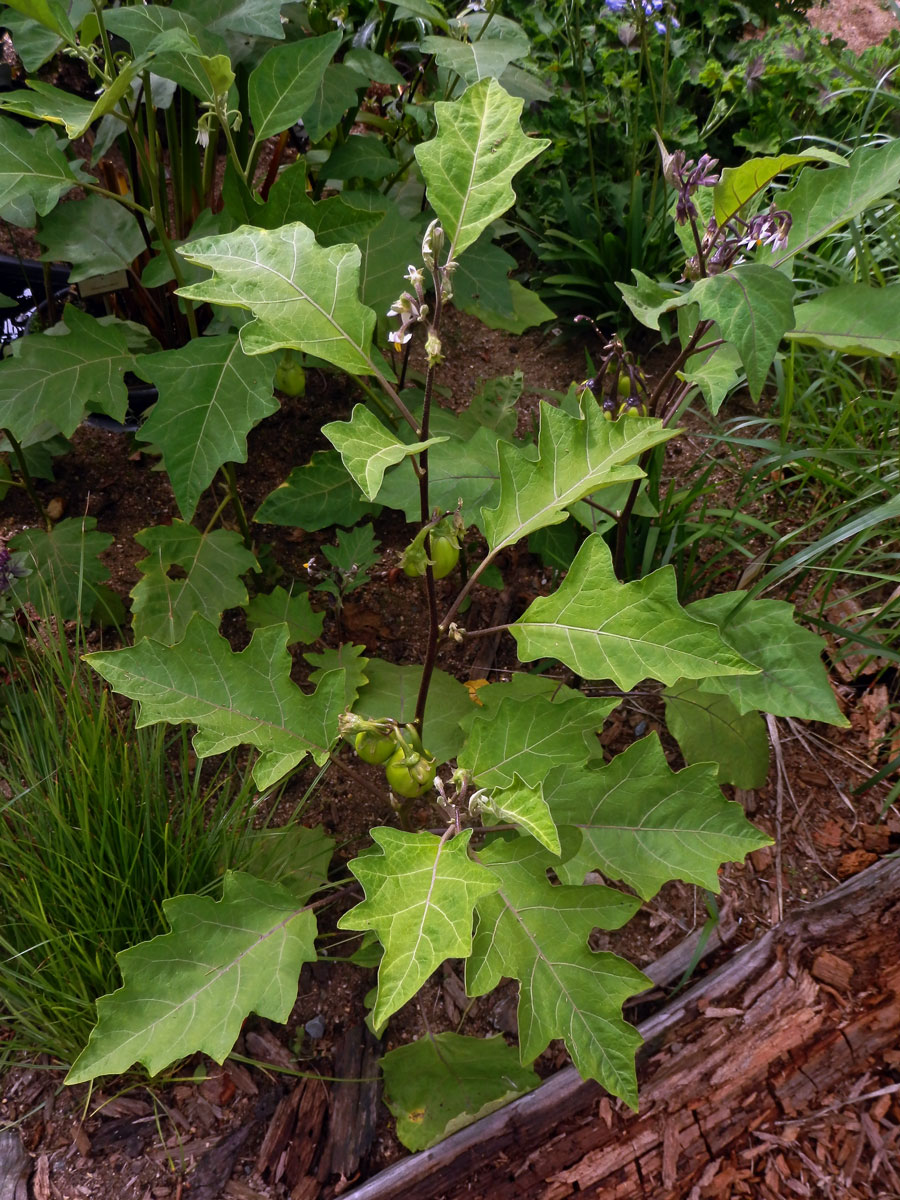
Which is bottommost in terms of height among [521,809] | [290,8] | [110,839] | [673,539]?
[110,839]

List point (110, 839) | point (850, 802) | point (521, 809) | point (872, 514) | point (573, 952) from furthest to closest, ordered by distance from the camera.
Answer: point (850, 802)
point (872, 514)
point (110, 839)
point (573, 952)
point (521, 809)

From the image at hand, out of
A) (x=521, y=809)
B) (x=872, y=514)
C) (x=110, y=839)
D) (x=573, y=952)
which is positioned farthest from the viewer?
(x=872, y=514)

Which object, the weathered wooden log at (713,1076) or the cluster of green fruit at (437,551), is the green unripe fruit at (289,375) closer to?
the cluster of green fruit at (437,551)

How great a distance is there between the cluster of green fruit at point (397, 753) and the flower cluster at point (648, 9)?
2066 millimetres

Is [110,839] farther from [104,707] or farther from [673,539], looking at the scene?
[673,539]

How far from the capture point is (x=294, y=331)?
3.86 feet

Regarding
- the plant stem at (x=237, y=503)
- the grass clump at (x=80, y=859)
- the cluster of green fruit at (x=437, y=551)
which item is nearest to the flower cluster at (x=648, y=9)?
the plant stem at (x=237, y=503)

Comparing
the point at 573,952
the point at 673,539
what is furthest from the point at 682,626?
the point at 673,539

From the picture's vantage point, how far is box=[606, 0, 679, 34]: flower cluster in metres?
2.42

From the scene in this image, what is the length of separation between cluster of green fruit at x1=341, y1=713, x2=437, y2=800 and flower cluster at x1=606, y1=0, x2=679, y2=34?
207cm

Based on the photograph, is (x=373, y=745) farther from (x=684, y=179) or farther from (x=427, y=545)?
(x=684, y=179)

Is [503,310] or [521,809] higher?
[503,310]

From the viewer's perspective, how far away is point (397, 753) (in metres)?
1.32

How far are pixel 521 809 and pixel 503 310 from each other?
129 centimetres
